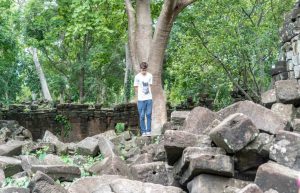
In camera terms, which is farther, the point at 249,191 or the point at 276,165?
the point at 276,165

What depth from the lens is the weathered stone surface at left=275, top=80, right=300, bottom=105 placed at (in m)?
6.74

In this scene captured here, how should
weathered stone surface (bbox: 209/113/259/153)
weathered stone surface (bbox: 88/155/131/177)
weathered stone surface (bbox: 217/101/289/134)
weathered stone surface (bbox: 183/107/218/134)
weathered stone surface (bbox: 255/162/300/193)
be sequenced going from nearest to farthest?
weathered stone surface (bbox: 255/162/300/193) < weathered stone surface (bbox: 209/113/259/153) < weathered stone surface (bbox: 217/101/289/134) < weathered stone surface (bbox: 88/155/131/177) < weathered stone surface (bbox: 183/107/218/134)

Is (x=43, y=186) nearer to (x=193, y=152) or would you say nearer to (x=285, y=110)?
(x=193, y=152)

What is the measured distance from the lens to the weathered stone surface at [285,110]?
6.59m

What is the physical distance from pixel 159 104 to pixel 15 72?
1132 cm

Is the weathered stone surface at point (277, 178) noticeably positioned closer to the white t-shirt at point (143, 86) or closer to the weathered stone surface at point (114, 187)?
the weathered stone surface at point (114, 187)

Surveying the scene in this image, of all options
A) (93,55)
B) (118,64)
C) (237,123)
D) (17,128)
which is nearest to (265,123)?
(237,123)

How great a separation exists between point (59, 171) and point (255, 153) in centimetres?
246

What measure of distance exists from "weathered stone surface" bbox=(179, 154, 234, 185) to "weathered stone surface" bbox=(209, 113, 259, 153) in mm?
163

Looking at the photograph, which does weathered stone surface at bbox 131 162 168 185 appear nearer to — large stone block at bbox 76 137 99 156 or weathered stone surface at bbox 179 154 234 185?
weathered stone surface at bbox 179 154 234 185

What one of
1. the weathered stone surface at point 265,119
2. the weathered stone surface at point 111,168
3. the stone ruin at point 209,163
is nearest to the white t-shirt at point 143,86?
the stone ruin at point 209,163

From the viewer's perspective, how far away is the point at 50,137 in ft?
36.4

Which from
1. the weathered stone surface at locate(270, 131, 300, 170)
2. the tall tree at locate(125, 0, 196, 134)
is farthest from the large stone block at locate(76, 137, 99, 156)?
the weathered stone surface at locate(270, 131, 300, 170)

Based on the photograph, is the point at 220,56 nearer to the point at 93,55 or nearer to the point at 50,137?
the point at 50,137
